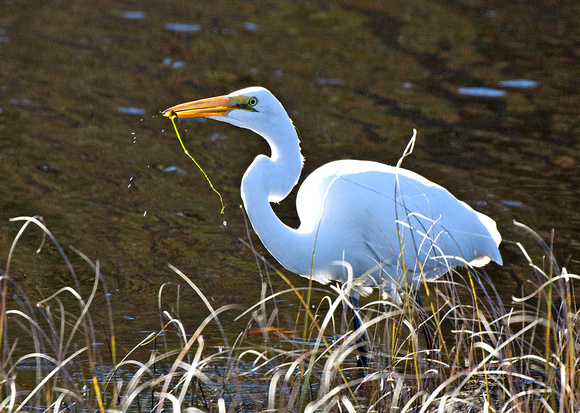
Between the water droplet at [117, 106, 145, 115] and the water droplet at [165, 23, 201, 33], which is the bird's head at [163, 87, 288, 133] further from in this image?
the water droplet at [165, 23, 201, 33]

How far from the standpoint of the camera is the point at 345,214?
371cm

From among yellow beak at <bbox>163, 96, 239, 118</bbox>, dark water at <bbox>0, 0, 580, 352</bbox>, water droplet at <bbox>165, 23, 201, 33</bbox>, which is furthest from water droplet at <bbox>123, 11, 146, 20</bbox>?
yellow beak at <bbox>163, 96, 239, 118</bbox>

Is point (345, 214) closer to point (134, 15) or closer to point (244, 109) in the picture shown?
point (244, 109)

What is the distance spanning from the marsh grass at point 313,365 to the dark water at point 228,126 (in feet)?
2.02

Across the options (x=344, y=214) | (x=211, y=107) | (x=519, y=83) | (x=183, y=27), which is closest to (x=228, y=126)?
(x=183, y=27)

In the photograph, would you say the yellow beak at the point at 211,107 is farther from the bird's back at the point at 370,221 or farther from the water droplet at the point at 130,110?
the water droplet at the point at 130,110

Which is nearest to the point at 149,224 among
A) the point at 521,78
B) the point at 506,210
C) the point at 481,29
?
the point at 506,210

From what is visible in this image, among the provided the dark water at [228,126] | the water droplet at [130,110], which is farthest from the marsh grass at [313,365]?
the water droplet at [130,110]

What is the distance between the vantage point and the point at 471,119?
7461 millimetres

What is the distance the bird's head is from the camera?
134 inches

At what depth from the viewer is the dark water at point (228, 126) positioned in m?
5.28

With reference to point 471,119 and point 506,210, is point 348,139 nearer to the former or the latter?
point 471,119

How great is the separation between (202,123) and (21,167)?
180 centimetres

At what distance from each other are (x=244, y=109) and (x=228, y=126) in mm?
3988
